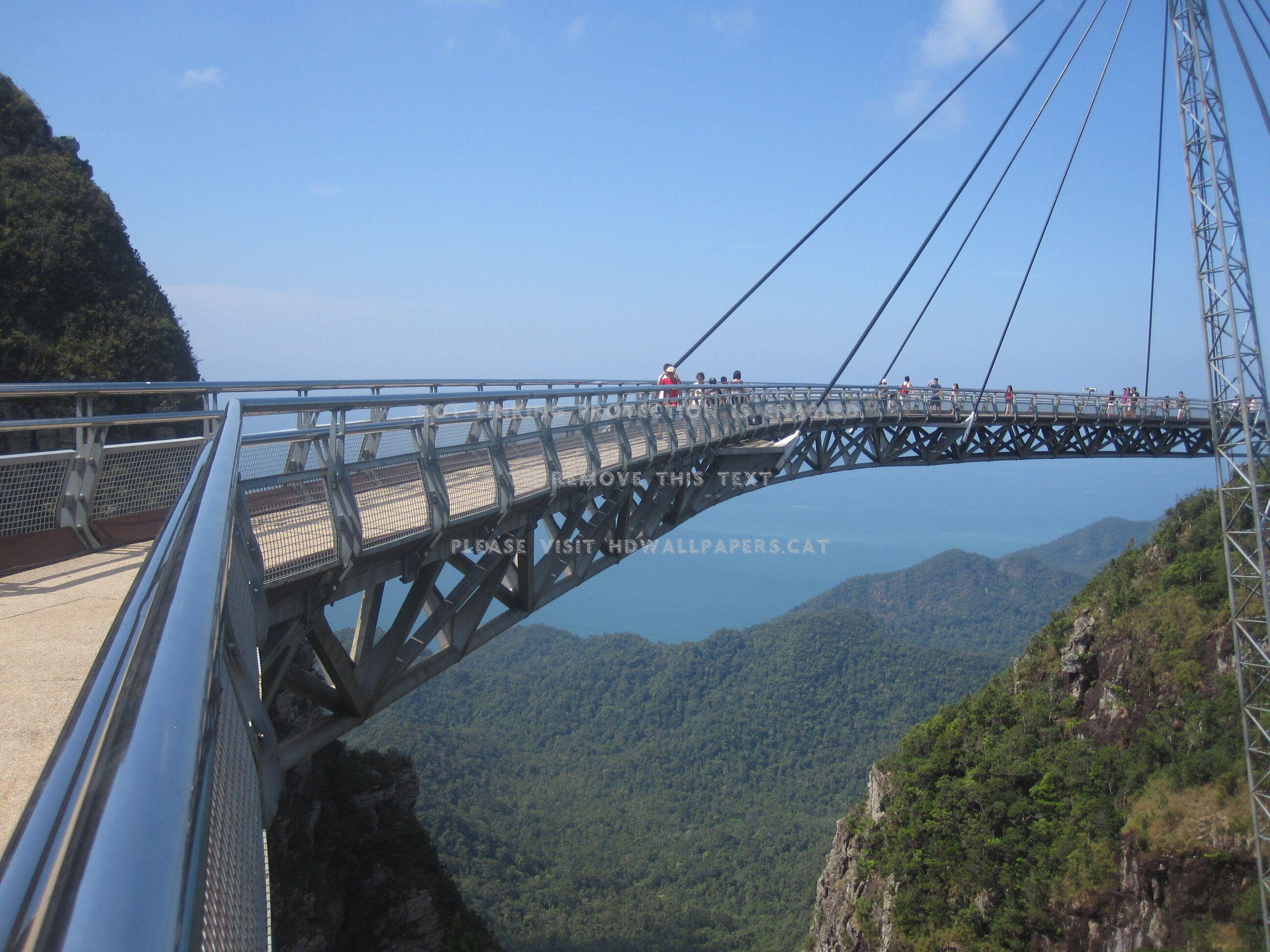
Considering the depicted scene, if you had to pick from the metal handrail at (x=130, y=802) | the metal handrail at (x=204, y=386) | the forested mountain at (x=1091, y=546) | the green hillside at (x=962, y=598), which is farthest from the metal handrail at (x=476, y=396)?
the forested mountain at (x=1091, y=546)

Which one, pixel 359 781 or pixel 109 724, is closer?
pixel 109 724

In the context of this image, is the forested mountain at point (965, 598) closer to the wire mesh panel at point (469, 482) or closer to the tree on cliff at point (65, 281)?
the tree on cliff at point (65, 281)

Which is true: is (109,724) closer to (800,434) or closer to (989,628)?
(800,434)

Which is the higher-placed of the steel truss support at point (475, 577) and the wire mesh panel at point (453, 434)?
the wire mesh panel at point (453, 434)

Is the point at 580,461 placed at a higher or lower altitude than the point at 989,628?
higher

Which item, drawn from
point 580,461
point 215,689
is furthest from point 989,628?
point 215,689

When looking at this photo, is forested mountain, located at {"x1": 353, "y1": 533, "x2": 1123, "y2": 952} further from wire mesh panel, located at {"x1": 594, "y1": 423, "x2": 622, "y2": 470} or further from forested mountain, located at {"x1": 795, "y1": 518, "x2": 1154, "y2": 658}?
wire mesh panel, located at {"x1": 594, "y1": 423, "x2": 622, "y2": 470}

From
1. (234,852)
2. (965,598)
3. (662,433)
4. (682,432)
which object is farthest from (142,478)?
(965,598)
